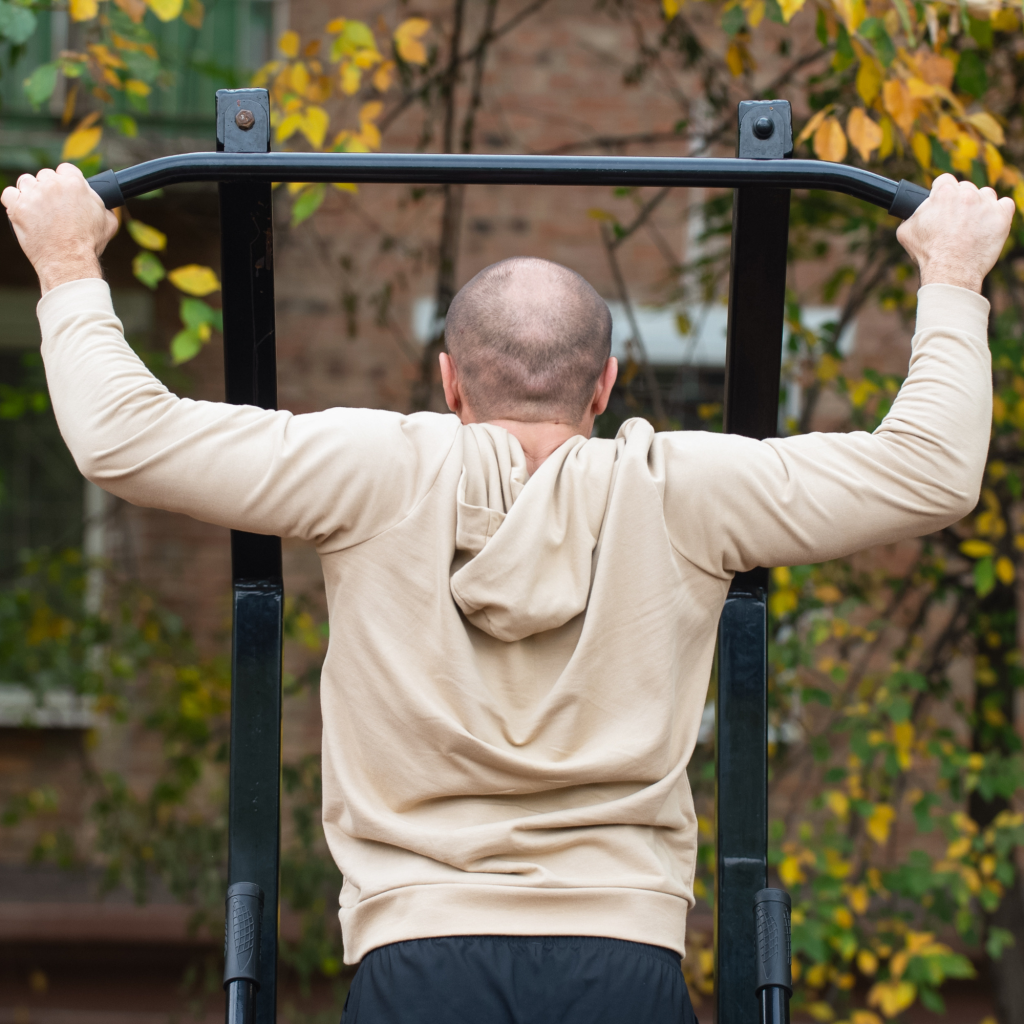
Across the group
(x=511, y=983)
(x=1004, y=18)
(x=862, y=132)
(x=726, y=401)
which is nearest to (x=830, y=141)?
(x=862, y=132)

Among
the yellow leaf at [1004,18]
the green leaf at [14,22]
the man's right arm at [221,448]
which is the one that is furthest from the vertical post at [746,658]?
the green leaf at [14,22]

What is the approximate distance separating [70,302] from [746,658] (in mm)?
1000

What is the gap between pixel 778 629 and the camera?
10.4 ft

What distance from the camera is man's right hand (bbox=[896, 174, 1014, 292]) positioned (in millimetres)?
1368

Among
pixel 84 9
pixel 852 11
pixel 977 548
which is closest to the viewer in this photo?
pixel 852 11

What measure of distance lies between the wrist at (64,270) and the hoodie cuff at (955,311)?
0.97 meters

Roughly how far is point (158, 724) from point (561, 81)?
11.1ft

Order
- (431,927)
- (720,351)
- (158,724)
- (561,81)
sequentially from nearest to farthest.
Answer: (431,927) < (158,724) < (720,351) < (561,81)

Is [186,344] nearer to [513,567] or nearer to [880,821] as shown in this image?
[513,567]

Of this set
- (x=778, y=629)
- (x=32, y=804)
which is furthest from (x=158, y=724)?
(x=778, y=629)

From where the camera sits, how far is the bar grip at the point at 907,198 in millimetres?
1426

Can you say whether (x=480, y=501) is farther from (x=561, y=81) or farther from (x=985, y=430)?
(x=561, y=81)

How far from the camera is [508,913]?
125 centimetres

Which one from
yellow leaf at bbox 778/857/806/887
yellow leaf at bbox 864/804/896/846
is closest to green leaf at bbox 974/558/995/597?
A: yellow leaf at bbox 864/804/896/846
